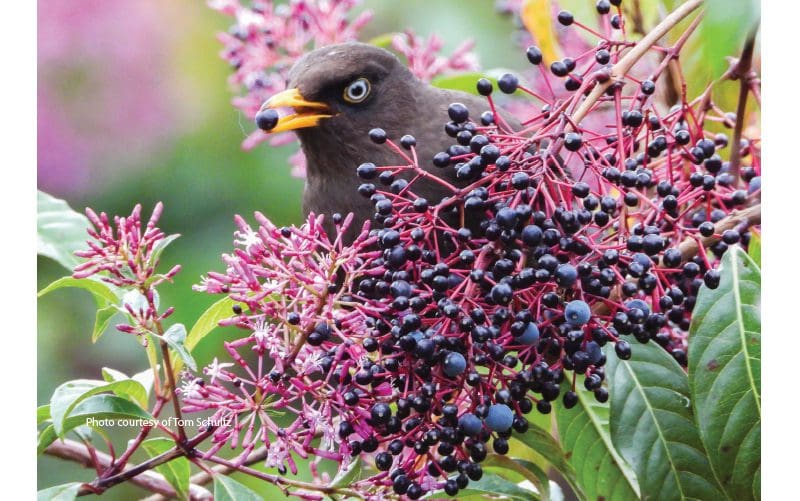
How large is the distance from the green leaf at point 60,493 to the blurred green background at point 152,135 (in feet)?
1.31

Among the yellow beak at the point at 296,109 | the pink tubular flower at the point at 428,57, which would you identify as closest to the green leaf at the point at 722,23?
the yellow beak at the point at 296,109

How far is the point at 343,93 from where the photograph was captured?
164 cm

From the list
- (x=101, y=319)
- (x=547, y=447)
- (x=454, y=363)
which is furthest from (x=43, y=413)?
(x=547, y=447)

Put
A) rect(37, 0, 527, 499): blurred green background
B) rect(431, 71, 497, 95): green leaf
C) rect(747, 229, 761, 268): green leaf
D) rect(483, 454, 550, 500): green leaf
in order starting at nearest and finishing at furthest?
rect(483, 454, 550, 500): green leaf → rect(747, 229, 761, 268): green leaf → rect(37, 0, 527, 499): blurred green background → rect(431, 71, 497, 95): green leaf

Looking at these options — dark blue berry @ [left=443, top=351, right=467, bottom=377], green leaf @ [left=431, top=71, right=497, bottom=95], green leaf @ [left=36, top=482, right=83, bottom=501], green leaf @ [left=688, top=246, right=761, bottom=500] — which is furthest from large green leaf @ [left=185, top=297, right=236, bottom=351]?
green leaf @ [left=431, top=71, right=497, bottom=95]

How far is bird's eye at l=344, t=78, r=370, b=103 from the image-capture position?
64.6 inches

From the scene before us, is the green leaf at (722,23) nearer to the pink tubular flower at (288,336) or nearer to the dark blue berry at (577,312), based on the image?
the dark blue berry at (577,312)

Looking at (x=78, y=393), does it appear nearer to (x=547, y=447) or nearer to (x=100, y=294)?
(x=100, y=294)

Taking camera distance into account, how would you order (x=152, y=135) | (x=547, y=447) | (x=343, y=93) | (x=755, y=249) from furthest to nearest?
(x=152, y=135), (x=343, y=93), (x=755, y=249), (x=547, y=447)

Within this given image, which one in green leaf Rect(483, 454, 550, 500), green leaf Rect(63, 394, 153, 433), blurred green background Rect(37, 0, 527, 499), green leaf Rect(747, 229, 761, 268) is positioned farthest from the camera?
blurred green background Rect(37, 0, 527, 499)

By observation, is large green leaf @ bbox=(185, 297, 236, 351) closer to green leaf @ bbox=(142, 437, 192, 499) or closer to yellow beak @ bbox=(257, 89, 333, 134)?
green leaf @ bbox=(142, 437, 192, 499)

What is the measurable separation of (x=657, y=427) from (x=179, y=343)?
0.64 m

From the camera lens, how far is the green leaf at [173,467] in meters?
1.25

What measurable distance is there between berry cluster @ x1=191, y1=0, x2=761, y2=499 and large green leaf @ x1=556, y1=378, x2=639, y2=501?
9.0 inches
